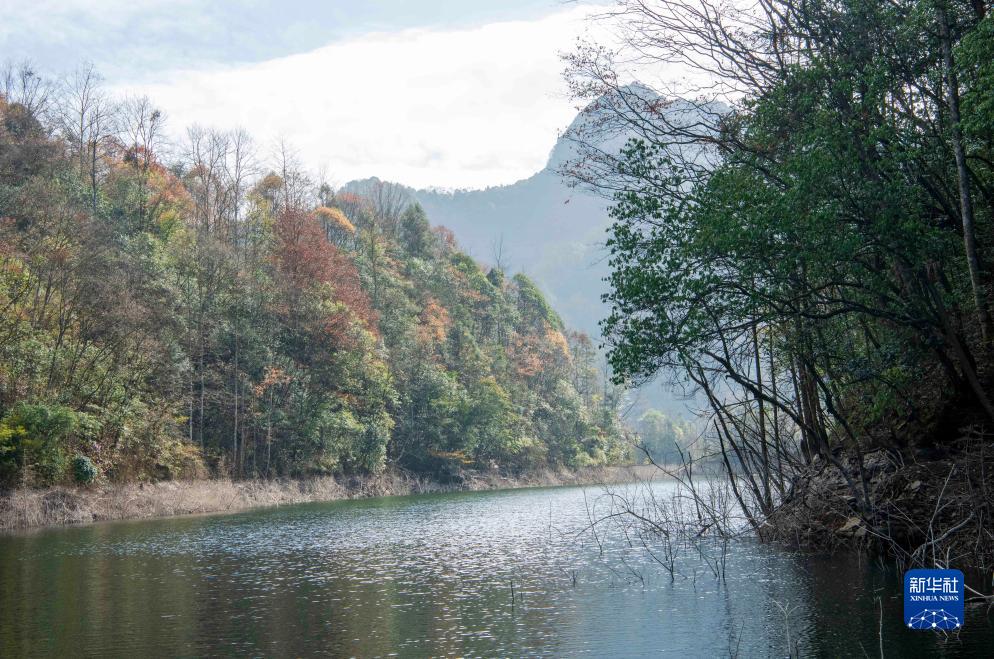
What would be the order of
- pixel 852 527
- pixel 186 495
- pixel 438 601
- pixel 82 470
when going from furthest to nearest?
pixel 186 495 < pixel 82 470 < pixel 852 527 < pixel 438 601

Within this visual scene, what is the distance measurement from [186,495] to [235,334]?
418 inches

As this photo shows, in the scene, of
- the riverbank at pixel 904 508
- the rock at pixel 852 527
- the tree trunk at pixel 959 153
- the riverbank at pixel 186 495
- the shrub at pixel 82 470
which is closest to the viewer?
the tree trunk at pixel 959 153

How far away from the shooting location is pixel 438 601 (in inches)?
512

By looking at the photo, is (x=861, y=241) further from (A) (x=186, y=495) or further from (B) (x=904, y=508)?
(A) (x=186, y=495)

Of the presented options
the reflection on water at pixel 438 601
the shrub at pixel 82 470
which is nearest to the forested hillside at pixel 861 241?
the reflection on water at pixel 438 601

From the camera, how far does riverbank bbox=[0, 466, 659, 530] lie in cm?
2721

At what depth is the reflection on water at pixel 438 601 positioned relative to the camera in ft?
32.3

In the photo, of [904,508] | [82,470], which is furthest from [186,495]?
[904,508]

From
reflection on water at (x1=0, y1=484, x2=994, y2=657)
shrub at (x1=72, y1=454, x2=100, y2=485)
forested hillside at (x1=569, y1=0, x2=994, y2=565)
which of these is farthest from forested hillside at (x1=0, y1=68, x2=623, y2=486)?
forested hillside at (x1=569, y1=0, x2=994, y2=565)

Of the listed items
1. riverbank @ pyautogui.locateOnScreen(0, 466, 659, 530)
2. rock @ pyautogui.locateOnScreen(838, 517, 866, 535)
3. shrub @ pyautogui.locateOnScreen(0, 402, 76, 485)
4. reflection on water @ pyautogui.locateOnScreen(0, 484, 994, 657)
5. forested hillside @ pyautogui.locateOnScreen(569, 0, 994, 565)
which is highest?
forested hillside @ pyautogui.locateOnScreen(569, 0, 994, 565)

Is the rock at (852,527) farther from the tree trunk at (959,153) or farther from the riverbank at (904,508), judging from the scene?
the tree trunk at (959,153)

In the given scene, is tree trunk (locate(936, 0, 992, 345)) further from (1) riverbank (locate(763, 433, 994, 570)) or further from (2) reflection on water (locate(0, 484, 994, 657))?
(2) reflection on water (locate(0, 484, 994, 657))

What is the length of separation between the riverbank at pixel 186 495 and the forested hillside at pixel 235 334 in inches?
33.0

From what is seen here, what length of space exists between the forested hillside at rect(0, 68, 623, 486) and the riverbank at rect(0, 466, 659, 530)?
33.0 inches
